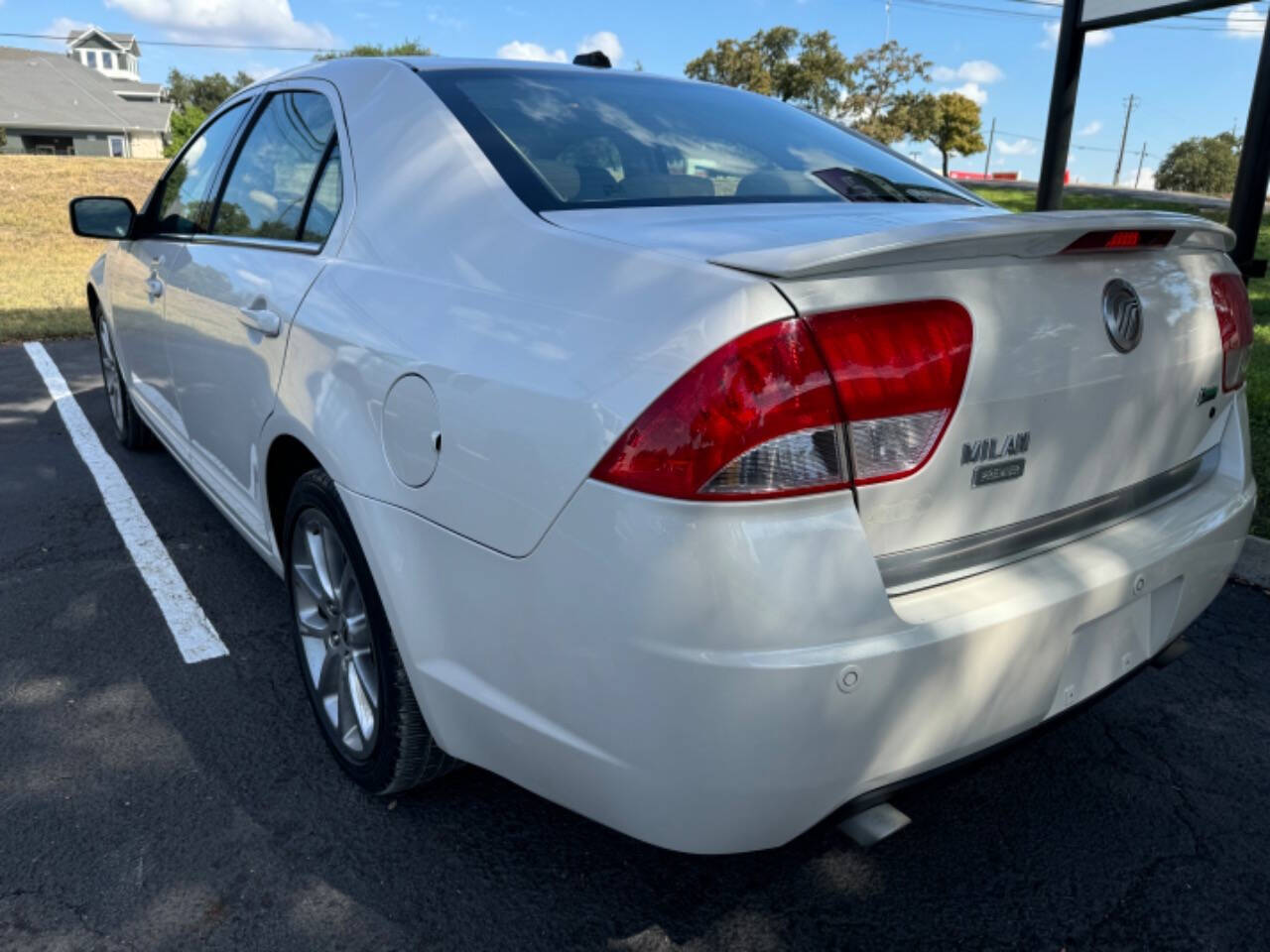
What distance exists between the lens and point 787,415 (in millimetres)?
1437

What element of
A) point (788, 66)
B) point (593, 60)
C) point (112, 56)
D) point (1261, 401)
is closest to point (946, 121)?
point (788, 66)

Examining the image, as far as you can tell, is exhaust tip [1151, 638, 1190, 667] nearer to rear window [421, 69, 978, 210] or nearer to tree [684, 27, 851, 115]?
rear window [421, 69, 978, 210]

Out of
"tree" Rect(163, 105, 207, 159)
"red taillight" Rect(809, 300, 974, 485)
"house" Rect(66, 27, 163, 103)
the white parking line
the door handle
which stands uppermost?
"house" Rect(66, 27, 163, 103)

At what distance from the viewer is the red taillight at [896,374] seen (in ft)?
4.81

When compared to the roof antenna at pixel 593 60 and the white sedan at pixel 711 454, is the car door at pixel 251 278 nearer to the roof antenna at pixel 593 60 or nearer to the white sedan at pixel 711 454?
the white sedan at pixel 711 454

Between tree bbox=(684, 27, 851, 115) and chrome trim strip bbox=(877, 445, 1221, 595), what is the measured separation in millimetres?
Result: 47803

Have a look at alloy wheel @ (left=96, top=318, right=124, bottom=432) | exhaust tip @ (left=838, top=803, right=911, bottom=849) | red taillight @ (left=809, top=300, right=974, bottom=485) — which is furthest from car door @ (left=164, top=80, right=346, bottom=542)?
alloy wheel @ (left=96, top=318, right=124, bottom=432)

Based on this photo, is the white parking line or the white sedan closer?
the white sedan

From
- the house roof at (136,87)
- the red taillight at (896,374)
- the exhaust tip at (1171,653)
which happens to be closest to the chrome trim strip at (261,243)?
the red taillight at (896,374)

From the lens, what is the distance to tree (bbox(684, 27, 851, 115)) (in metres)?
46.8

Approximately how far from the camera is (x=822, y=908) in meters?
2.02

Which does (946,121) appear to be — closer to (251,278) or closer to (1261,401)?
(1261,401)

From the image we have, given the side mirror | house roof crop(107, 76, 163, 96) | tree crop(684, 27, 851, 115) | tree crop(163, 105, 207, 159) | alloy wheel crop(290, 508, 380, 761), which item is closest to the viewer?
alloy wheel crop(290, 508, 380, 761)

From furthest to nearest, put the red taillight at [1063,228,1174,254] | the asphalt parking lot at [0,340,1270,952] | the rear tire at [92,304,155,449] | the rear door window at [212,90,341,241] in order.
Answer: the rear tire at [92,304,155,449] < the rear door window at [212,90,341,241] < the asphalt parking lot at [0,340,1270,952] < the red taillight at [1063,228,1174,254]
